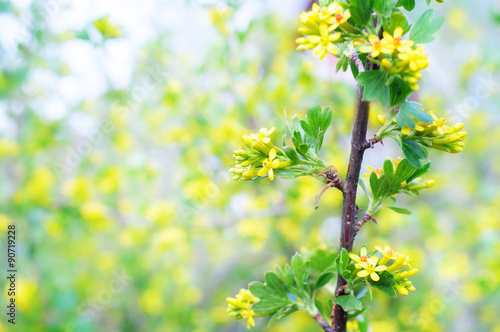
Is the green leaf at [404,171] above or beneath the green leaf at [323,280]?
above

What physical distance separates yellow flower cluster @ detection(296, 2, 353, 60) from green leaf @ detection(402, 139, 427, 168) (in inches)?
6.1

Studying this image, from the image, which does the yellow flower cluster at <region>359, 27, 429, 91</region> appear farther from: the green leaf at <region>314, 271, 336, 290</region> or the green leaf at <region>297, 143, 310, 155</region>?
the green leaf at <region>314, 271, 336, 290</region>

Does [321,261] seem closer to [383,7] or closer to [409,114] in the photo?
[409,114]

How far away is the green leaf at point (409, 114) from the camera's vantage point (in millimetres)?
472

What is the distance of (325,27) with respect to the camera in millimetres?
462

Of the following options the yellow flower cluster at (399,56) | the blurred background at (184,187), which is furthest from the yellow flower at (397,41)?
the blurred background at (184,187)

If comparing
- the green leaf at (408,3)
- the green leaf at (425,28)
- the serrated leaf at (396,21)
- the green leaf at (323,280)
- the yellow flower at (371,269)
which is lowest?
the yellow flower at (371,269)

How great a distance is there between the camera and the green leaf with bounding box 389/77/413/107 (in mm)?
475

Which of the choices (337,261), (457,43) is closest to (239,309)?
(337,261)

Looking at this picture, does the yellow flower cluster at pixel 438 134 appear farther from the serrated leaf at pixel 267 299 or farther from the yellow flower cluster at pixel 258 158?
the serrated leaf at pixel 267 299

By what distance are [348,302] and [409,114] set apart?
250 millimetres

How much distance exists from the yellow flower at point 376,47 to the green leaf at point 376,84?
0.09 ft

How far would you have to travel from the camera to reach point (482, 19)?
3334mm

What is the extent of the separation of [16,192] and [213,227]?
921 millimetres
